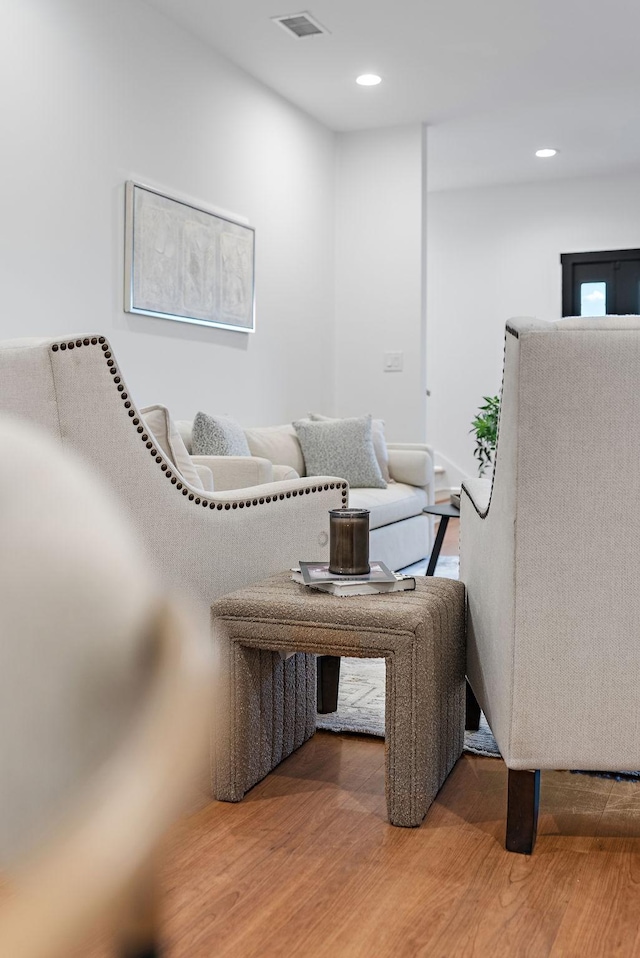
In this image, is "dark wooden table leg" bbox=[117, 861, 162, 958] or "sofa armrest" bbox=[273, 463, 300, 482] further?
"sofa armrest" bbox=[273, 463, 300, 482]

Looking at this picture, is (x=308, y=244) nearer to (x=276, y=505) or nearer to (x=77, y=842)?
(x=276, y=505)

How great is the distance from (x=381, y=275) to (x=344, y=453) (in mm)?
1722

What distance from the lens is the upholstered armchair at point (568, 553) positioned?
4.39 feet

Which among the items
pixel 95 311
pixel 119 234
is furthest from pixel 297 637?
pixel 119 234

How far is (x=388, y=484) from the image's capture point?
4488 millimetres

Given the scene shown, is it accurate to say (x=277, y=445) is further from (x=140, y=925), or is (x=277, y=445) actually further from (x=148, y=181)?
(x=140, y=925)

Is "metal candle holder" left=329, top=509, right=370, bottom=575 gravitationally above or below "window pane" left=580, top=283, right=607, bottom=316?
below

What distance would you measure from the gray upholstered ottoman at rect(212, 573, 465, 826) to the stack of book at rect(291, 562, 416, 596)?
0.8 inches

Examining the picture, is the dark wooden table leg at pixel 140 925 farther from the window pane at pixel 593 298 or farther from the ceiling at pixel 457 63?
the window pane at pixel 593 298

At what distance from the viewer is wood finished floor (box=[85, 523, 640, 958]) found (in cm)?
118

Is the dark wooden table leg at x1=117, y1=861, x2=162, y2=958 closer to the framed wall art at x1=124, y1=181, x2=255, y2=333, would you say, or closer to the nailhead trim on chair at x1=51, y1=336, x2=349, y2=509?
the nailhead trim on chair at x1=51, y1=336, x2=349, y2=509

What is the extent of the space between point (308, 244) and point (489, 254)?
251 cm

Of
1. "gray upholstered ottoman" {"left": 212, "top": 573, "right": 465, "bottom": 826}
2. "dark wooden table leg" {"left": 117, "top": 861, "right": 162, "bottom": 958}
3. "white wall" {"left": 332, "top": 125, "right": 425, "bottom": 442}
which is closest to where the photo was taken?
"dark wooden table leg" {"left": 117, "top": 861, "right": 162, "bottom": 958}

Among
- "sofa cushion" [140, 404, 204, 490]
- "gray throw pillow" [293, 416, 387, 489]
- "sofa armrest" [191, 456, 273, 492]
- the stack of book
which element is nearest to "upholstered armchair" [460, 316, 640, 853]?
the stack of book
